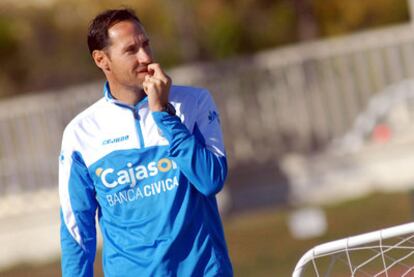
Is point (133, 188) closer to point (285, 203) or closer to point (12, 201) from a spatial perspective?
point (285, 203)

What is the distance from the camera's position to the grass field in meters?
12.3

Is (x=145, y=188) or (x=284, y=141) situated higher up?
(x=145, y=188)

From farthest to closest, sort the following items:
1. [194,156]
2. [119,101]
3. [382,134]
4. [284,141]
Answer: [284,141] → [382,134] → [119,101] → [194,156]

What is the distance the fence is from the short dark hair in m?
14.2

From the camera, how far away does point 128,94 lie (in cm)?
427

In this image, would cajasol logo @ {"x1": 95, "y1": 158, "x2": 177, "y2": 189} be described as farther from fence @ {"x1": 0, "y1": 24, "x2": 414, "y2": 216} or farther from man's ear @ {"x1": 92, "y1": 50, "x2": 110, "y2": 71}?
fence @ {"x1": 0, "y1": 24, "x2": 414, "y2": 216}

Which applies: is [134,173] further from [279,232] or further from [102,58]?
[279,232]

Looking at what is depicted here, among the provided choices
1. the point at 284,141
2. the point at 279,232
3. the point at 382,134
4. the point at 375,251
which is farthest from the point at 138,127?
the point at 284,141

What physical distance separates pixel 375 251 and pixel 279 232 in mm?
9782

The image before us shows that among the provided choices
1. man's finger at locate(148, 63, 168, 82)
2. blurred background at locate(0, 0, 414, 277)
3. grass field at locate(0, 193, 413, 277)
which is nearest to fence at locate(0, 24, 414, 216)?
blurred background at locate(0, 0, 414, 277)

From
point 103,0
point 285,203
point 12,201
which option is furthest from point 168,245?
point 103,0

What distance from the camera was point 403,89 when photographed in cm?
1802

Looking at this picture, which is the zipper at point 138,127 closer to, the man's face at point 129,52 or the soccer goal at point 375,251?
the man's face at point 129,52

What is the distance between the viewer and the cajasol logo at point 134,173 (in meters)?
4.17
